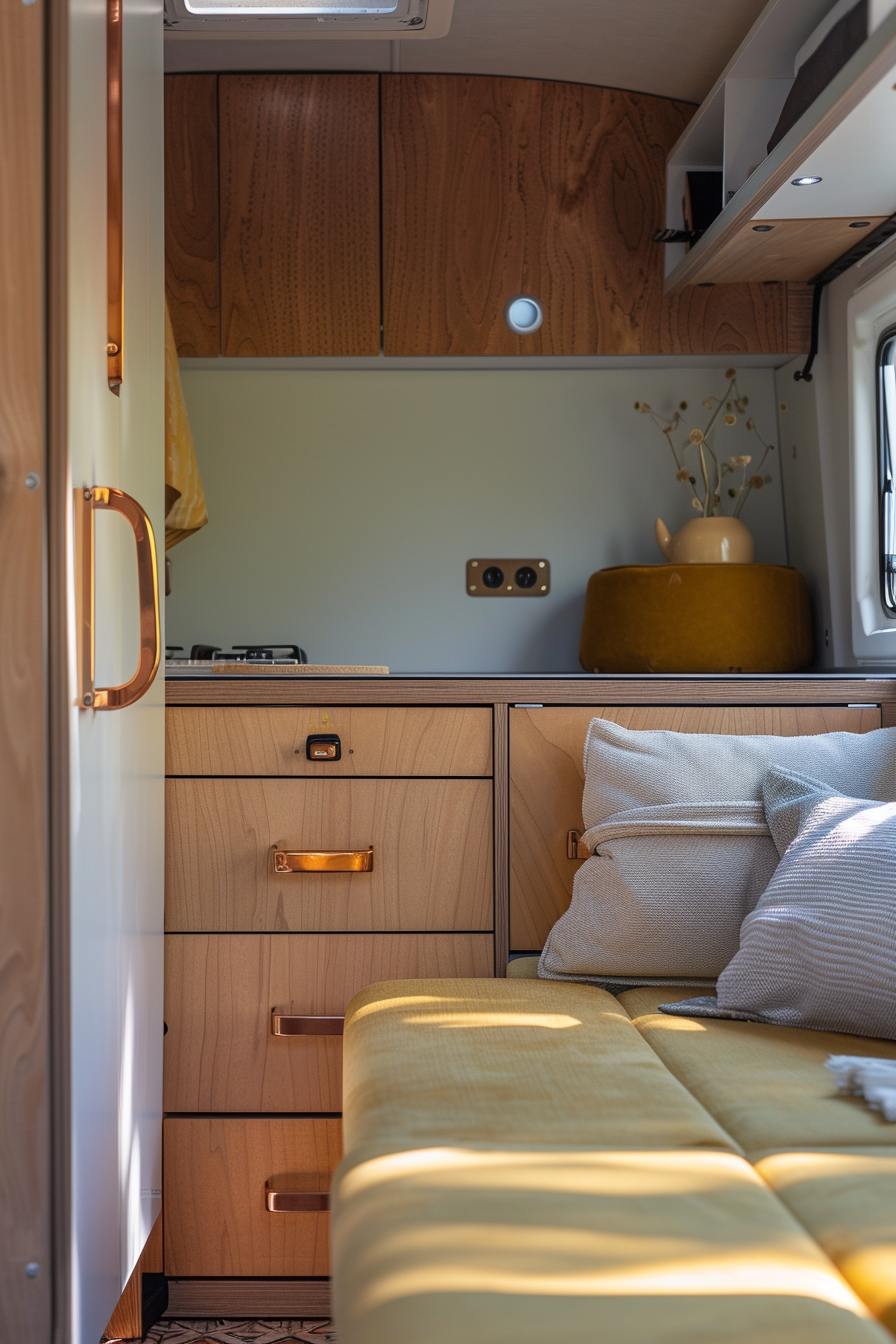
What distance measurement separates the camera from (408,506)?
2404mm

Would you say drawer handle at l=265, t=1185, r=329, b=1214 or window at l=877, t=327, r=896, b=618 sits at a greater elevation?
window at l=877, t=327, r=896, b=618

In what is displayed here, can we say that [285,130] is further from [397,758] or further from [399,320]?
[397,758]

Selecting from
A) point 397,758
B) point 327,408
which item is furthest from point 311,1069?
point 327,408

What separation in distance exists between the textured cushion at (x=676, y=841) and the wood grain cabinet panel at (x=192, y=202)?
1326 millimetres

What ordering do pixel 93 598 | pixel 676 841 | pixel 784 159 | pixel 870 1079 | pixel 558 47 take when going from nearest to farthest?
pixel 870 1079, pixel 93 598, pixel 676 841, pixel 784 159, pixel 558 47

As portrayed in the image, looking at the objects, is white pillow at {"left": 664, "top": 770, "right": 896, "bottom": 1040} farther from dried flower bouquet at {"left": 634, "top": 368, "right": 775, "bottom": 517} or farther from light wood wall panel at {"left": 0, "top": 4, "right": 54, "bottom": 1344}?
dried flower bouquet at {"left": 634, "top": 368, "right": 775, "bottom": 517}

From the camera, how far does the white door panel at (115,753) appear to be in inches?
45.8

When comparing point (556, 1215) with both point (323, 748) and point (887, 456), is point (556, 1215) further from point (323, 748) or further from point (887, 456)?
point (887, 456)

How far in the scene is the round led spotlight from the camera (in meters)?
2.30

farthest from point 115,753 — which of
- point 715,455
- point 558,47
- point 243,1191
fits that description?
point 558,47

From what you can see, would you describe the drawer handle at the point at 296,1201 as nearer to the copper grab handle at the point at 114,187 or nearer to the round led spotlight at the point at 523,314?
the copper grab handle at the point at 114,187

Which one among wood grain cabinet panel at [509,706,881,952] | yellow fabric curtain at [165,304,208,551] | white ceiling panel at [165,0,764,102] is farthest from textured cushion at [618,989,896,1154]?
white ceiling panel at [165,0,764,102]

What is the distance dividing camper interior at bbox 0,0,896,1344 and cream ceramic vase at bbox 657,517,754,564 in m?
0.01

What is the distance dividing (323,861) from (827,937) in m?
0.76
